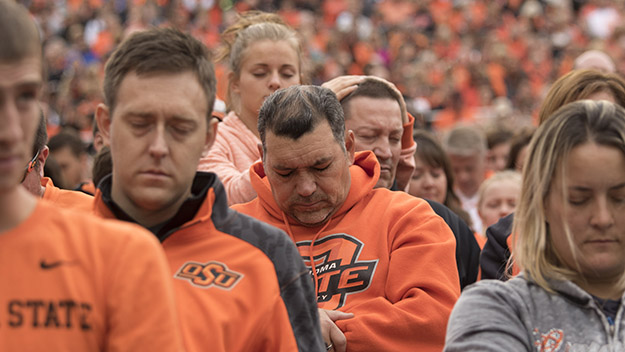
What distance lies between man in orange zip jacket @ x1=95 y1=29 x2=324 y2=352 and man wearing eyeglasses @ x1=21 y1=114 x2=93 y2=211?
0.99m

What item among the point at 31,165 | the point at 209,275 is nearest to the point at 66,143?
the point at 31,165

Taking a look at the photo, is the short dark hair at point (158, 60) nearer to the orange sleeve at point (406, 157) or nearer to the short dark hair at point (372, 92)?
the short dark hair at point (372, 92)

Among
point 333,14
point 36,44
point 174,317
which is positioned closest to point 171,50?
point 36,44

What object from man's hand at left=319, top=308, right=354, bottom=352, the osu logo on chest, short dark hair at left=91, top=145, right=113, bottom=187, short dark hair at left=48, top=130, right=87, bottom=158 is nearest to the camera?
man's hand at left=319, top=308, right=354, bottom=352

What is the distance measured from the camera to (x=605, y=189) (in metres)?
2.59

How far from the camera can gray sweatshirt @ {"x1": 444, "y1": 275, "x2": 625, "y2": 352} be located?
8.36ft

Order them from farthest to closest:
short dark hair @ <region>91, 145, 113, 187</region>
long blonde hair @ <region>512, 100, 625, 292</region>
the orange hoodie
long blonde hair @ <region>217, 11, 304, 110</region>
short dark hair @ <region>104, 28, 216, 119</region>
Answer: long blonde hair @ <region>217, 11, 304, 110</region> → short dark hair @ <region>91, 145, 113, 187</region> → the orange hoodie → short dark hair @ <region>104, 28, 216, 119</region> → long blonde hair @ <region>512, 100, 625, 292</region>

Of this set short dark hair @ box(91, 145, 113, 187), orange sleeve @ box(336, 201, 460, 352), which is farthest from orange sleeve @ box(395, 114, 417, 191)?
short dark hair @ box(91, 145, 113, 187)

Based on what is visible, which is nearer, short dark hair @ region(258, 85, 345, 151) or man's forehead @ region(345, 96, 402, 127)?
short dark hair @ region(258, 85, 345, 151)

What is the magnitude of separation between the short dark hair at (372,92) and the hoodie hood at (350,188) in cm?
60

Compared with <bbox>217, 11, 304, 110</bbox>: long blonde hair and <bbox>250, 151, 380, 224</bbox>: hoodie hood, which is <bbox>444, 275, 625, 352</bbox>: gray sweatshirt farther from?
<bbox>217, 11, 304, 110</bbox>: long blonde hair

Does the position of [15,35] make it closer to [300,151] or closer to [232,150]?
[300,151]

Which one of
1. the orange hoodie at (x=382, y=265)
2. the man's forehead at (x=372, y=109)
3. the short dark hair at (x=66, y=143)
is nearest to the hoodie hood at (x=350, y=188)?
the orange hoodie at (x=382, y=265)

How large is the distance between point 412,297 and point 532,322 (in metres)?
0.97
